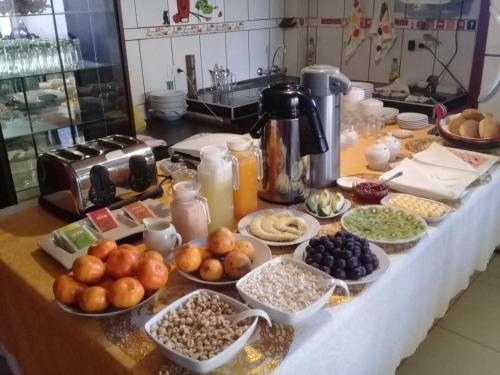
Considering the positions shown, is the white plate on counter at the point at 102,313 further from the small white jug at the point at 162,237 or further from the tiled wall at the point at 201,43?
the tiled wall at the point at 201,43

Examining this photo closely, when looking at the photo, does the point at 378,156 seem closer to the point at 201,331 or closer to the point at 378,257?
the point at 378,257

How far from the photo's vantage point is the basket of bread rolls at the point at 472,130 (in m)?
1.69

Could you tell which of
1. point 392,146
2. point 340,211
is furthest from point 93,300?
point 392,146

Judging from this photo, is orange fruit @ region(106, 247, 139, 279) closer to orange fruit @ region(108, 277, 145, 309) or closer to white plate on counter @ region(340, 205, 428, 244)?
orange fruit @ region(108, 277, 145, 309)

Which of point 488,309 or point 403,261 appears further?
point 488,309

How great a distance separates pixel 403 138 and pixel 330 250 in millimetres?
1070

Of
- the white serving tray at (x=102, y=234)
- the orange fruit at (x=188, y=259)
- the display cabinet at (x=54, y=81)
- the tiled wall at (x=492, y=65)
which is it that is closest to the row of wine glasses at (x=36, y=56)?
the display cabinet at (x=54, y=81)

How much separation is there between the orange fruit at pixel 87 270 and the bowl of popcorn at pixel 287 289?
0.89 feet

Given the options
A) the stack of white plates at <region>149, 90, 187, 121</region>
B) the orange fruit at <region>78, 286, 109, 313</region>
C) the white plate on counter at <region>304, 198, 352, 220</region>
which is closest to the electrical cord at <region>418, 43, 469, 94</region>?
the stack of white plates at <region>149, 90, 187, 121</region>

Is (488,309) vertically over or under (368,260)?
under

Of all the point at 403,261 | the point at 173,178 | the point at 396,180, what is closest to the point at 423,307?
the point at 403,261

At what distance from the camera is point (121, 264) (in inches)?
35.4

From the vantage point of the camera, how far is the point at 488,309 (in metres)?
2.08

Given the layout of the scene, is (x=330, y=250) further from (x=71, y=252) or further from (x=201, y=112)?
(x=201, y=112)
